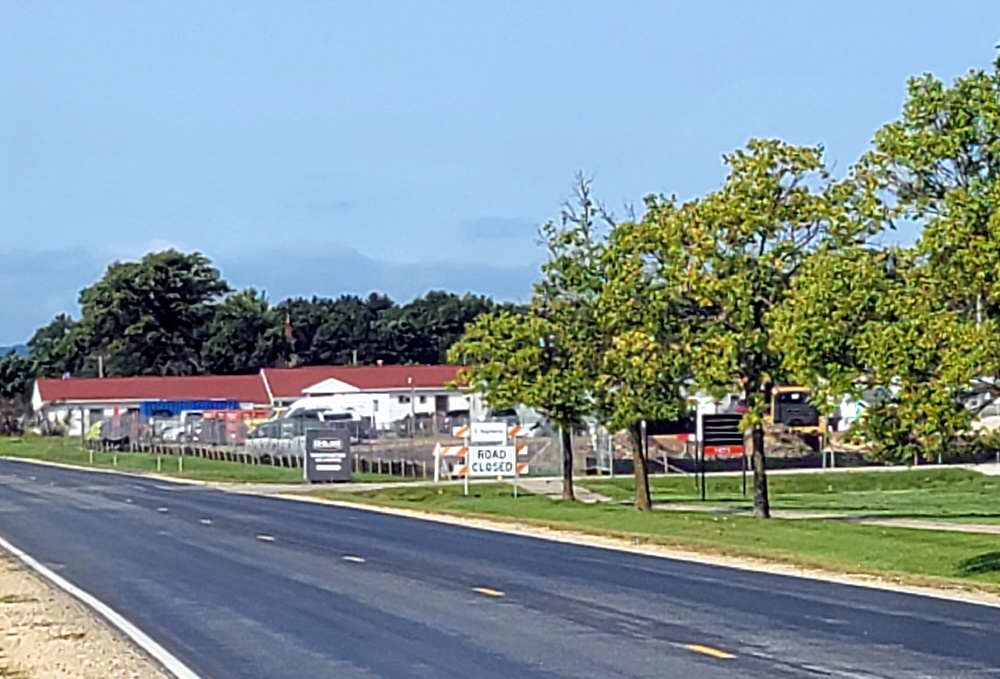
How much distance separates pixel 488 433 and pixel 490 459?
175 centimetres

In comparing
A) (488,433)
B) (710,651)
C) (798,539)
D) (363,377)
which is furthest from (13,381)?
(710,651)

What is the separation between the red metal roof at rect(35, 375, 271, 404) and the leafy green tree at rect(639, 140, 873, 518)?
76.7 meters

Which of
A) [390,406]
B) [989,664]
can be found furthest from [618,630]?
[390,406]

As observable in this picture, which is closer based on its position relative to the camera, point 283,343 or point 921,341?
point 921,341

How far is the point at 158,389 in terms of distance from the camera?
4210 inches

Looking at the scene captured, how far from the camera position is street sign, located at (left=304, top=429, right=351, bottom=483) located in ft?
170

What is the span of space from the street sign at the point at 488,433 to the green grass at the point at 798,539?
513cm

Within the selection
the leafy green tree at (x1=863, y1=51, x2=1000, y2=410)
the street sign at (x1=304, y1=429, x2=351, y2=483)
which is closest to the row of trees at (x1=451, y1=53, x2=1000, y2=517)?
the leafy green tree at (x1=863, y1=51, x2=1000, y2=410)

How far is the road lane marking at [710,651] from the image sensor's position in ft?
44.4

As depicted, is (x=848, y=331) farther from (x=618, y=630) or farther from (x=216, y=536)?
(x=216, y=536)

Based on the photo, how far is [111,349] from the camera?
129375 mm

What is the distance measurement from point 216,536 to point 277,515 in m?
6.34

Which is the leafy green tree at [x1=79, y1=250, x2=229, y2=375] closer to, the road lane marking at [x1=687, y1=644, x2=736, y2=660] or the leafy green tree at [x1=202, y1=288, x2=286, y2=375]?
the leafy green tree at [x1=202, y1=288, x2=286, y2=375]

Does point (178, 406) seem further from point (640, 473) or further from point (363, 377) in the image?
point (640, 473)
